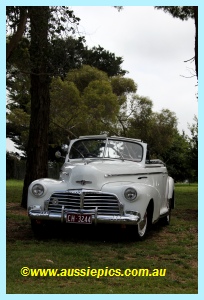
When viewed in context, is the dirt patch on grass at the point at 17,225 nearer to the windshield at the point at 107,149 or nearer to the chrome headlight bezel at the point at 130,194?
the windshield at the point at 107,149

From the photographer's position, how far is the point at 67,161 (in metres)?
9.67

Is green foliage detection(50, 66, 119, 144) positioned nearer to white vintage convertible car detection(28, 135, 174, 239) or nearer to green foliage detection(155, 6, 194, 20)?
green foliage detection(155, 6, 194, 20)

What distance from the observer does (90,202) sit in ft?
26.0

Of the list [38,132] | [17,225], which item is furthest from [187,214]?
[17,225]

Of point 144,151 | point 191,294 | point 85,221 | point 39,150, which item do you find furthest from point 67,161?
point 191,294

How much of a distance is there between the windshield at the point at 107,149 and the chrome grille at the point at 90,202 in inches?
61.2

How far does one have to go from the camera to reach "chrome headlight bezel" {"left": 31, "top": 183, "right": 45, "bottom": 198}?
824 cm

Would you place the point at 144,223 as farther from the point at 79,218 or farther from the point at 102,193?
the point at 79,218

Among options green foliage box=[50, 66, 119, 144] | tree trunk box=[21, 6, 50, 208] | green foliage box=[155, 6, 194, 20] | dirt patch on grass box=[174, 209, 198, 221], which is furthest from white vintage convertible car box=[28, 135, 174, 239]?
green foliage box=[50, 66, 119, 144]

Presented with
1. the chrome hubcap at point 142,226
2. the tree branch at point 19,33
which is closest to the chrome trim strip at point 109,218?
the chrome hubcap at point 142,226

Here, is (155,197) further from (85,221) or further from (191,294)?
(191,294)

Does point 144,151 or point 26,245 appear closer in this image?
point 26,245

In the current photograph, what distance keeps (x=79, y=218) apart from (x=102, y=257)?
94 centimetres

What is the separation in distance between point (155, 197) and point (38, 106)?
5.78m
